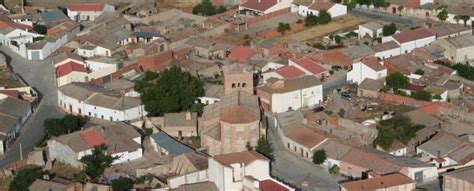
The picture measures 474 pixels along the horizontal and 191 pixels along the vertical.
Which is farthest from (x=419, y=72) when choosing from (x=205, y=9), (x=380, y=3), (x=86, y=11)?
(x=86, y=11)

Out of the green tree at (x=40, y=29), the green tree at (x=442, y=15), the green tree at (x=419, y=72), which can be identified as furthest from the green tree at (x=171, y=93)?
the green tree at (x=442, y=15)

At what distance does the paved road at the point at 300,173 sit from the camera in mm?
27375

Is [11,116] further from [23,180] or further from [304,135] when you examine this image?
[304,135]

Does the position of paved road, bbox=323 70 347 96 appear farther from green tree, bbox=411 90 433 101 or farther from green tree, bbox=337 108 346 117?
green tree, bbox=411 90 433 101

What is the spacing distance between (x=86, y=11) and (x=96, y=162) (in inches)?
666

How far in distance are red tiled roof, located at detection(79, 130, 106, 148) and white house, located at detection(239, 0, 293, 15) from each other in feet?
48.2

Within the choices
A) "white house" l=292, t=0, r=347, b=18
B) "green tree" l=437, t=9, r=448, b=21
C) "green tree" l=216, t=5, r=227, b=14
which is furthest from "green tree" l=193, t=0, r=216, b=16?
"green tree" l=437, t=9, r=448, b=21

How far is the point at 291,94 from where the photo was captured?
32.0m

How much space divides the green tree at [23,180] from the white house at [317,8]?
17161 millimetres

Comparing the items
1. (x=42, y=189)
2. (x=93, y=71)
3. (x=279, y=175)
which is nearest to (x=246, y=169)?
(x=279, y=175)

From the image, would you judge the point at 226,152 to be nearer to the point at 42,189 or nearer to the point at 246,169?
the point at 246,169

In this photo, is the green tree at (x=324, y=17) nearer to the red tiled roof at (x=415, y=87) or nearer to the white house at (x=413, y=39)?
the white house at (x=413, y=39)

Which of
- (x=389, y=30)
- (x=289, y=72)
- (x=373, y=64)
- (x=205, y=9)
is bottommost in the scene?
(x=205, y=9)

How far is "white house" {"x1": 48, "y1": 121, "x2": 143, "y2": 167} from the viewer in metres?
28.9
